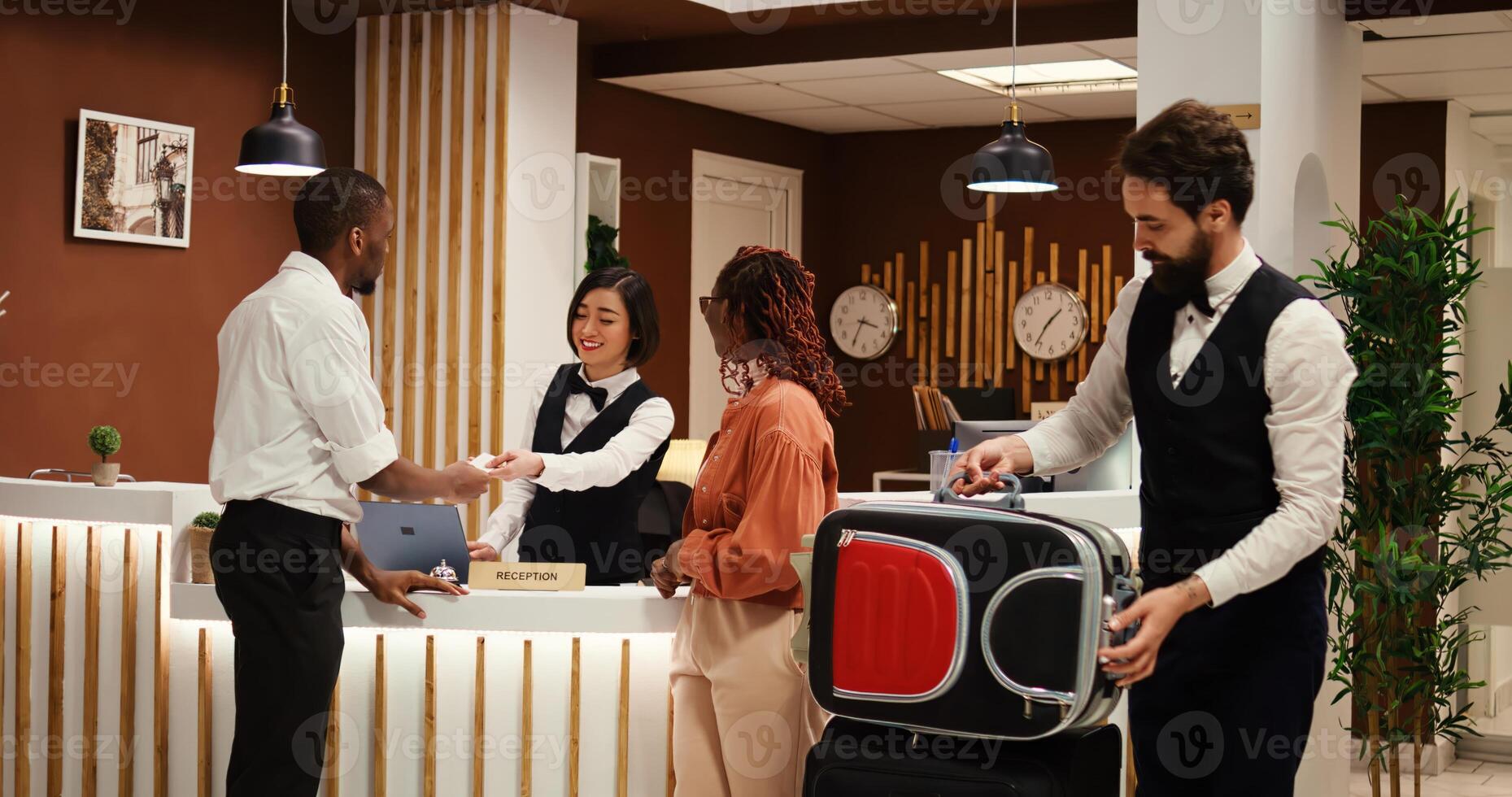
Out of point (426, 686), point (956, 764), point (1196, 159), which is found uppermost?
point (1196, 159)

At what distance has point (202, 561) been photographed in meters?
3.18

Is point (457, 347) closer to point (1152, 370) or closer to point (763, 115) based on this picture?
point (763, 115)

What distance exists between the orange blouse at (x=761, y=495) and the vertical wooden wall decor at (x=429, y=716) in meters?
0.70

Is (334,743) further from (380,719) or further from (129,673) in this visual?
(129,673)

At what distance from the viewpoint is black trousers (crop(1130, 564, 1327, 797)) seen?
1.88 metres

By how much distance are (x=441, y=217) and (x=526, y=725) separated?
3.88m

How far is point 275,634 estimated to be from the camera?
2660mm

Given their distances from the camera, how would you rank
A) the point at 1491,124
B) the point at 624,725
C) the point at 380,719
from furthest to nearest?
the point at 1491,124
the point at 380,719
the point at 624,725

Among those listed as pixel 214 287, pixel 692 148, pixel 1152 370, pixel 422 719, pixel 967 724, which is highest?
pixel 692 148

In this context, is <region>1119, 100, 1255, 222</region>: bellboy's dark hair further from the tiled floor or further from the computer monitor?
the tiled floor

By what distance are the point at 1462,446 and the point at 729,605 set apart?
4.58 meters

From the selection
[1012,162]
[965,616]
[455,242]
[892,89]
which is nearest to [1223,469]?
[965,616]

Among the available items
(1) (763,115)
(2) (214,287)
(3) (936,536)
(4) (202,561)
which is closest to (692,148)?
(1) (763,115)

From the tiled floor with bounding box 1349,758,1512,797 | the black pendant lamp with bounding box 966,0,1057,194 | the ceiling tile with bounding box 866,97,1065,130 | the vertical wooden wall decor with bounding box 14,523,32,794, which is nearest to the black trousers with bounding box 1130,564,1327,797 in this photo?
the vertical wooden wall decor with bounding box 14,523,32,794
